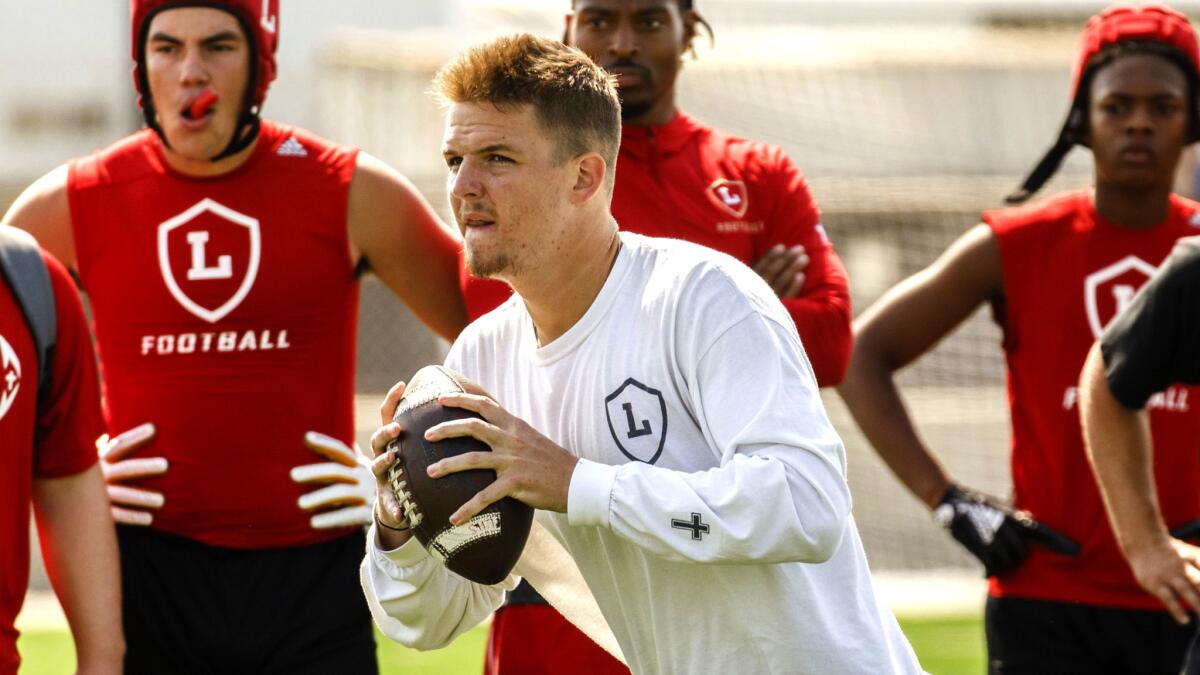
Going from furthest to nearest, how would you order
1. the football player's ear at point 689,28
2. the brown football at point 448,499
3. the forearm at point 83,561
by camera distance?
the football player's ear at point 689,28 < the forearm at point 83,561 < the brown football at point 448,499

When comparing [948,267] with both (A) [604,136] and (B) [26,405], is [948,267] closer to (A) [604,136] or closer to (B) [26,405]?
(A) [604,136]

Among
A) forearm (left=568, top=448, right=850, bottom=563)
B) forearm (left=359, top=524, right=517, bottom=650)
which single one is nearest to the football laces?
forearm (left=359, top=524, right=517, bottom=650)

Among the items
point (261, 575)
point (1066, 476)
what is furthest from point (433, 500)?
point (1066, 476)

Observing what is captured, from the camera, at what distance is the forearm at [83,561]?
4156 millimetres

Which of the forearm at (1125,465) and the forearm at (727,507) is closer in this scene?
the forearm at (727,507)

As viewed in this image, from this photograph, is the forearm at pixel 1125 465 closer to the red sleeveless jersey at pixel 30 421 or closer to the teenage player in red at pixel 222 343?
the teenage player in red at pixel 222 343

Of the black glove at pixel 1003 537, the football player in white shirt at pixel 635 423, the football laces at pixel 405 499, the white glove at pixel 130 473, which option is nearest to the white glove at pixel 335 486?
the white glove at pixel 130 473

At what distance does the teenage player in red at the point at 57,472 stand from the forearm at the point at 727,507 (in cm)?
137

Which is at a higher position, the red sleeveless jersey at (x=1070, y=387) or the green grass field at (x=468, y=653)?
the red sleeveless jersey at (x=1070, y=387)

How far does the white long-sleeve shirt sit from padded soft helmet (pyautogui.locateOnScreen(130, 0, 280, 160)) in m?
1.36

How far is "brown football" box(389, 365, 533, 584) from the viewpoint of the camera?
3322mm

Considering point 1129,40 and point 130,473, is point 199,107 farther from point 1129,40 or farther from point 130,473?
point 1129,40

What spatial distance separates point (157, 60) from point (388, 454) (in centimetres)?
183

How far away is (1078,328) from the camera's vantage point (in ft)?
17.4
